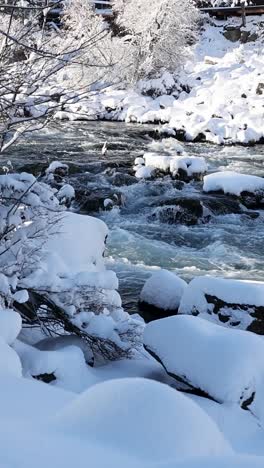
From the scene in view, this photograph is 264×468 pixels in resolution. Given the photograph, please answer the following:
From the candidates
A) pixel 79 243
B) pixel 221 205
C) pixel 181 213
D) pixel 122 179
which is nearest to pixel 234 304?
pixel 79 243

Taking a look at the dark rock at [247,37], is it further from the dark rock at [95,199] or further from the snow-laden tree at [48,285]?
the snow-laden tree at [48,285]

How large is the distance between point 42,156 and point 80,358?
10.7 metres

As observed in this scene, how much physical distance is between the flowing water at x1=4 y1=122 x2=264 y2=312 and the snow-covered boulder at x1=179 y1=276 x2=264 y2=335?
166 centimetres

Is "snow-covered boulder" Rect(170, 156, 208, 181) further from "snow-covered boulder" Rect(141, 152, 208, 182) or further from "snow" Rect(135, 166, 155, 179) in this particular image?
"snow" Rect(135, 166, 155, 179)

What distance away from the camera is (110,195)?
12.2 meters

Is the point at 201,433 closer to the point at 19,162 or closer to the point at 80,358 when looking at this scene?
the point at 80,358

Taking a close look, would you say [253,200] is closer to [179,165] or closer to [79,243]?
[179,165]

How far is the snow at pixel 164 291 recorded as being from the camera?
289 inches

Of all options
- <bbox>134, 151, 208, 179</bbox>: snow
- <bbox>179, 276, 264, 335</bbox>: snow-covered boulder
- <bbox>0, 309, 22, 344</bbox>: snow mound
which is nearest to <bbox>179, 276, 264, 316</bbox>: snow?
<bbox>179, 276, 264, 335</bbox>: snow-covered boulder

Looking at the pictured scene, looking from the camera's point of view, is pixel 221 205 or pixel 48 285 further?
pixel 221 205

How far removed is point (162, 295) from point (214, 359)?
111 inches

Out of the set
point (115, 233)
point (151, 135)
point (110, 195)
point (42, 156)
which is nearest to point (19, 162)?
point (42, 156)

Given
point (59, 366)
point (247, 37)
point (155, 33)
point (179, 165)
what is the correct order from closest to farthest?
1. point (59, 366)
2. point (179, 165)
3. point (155, 33)
4. point (247, 37)

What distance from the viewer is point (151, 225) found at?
11.1 m
